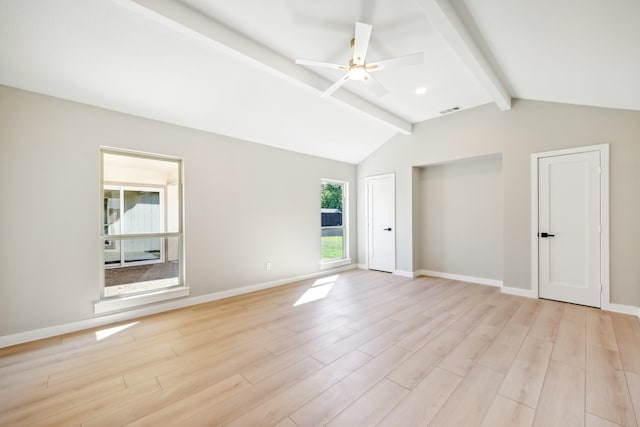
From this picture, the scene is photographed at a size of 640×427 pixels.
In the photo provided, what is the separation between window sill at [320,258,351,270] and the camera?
557 cm

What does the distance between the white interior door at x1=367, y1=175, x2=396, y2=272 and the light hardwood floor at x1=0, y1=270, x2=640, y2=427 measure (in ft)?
7.28

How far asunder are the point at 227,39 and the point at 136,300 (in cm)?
315

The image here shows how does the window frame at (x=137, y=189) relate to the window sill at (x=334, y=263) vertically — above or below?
above

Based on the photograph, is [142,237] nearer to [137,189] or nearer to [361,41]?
[137,189]

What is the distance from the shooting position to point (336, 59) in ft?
9.95

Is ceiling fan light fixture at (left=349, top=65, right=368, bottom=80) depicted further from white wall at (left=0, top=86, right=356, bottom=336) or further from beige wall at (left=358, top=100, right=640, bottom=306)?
beige wall at (left=358, top=100, right=640, bottom=306)

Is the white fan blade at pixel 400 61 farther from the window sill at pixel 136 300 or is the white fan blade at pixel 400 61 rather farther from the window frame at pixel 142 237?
the window sill at pixel 136 300

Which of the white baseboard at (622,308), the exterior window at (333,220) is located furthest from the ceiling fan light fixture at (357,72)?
the white baseboard at (622,308)

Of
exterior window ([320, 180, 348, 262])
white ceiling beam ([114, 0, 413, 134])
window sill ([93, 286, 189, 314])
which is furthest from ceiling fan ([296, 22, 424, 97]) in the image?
window sill ([93, 286, 189, 314])

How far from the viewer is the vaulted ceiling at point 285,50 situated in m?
2.11

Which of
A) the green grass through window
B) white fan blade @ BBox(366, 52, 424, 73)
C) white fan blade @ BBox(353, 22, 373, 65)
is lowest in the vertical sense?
the green grass through window

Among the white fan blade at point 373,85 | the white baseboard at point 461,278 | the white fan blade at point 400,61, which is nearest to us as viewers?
the white fan blade at point 400,61

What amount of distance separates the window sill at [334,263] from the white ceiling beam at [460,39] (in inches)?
158

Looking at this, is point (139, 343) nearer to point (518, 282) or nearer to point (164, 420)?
point (164, 420)
